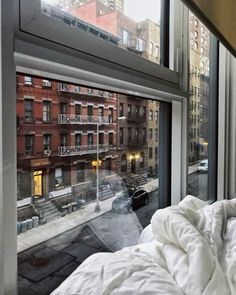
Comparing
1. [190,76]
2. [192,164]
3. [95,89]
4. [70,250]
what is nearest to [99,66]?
[95,89]

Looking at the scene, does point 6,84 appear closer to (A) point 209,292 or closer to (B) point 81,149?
(B) point 81,149

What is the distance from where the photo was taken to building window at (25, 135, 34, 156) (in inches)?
30.8

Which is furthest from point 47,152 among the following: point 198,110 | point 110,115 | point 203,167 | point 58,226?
point 203,167

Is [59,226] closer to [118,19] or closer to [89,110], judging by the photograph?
[89,110]

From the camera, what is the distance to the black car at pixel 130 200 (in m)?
1.22

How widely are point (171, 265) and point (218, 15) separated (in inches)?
29.6

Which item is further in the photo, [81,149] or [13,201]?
[81,149]

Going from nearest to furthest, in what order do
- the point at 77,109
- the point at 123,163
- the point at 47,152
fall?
the point at 47,152
the point at 77,109
the point at 123,163

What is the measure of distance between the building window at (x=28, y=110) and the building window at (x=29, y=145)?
5 centimetres

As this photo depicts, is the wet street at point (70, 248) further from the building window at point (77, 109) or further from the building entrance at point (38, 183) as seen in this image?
the building window at point (77, 109)

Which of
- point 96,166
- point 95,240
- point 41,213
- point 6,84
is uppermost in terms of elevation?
point 6,84

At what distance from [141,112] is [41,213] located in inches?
25.9

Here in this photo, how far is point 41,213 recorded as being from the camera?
0.86 meters

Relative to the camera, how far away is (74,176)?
979mm
